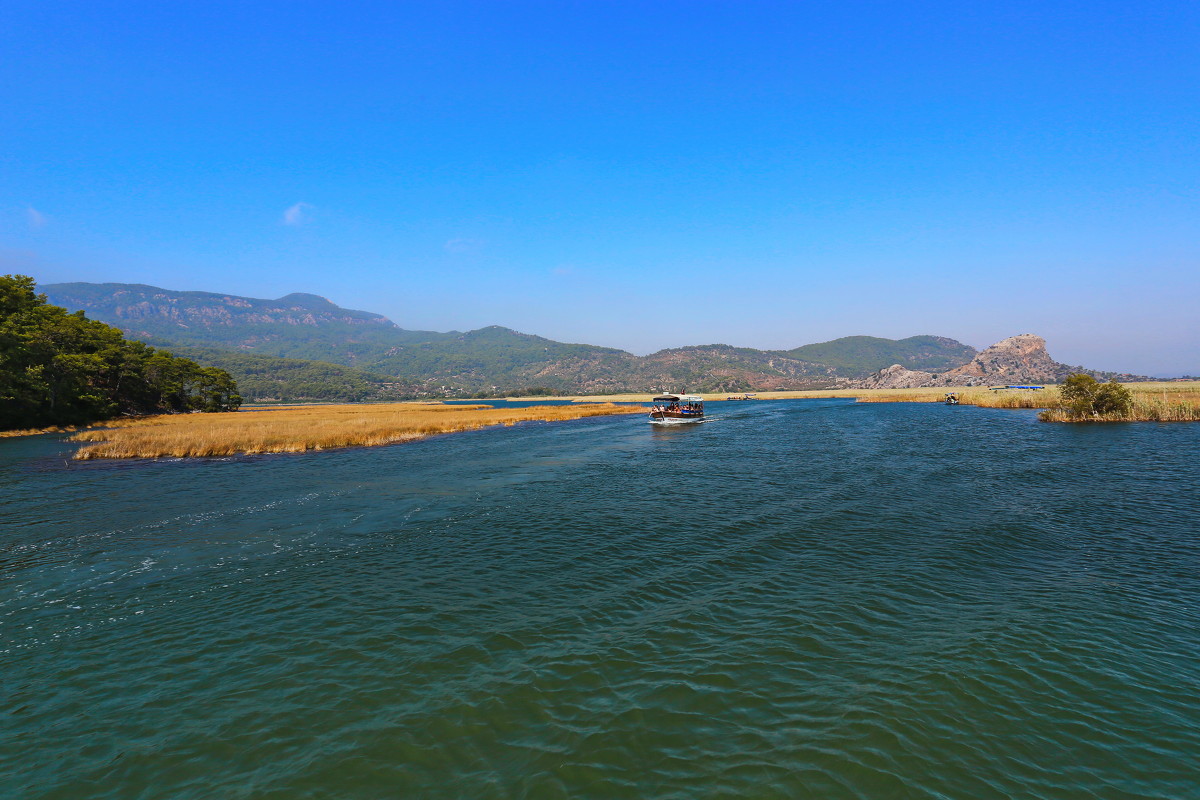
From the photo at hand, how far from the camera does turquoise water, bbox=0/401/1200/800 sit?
6926 mm

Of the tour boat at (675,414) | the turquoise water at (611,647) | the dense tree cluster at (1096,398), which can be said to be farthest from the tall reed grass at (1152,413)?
the tour boat at (675,414)

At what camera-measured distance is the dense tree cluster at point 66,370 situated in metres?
57.2

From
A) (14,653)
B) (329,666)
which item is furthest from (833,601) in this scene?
Result: (14,653)

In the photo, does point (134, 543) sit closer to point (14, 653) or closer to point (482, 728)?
point (14, 653)

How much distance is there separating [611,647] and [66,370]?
8936 cm

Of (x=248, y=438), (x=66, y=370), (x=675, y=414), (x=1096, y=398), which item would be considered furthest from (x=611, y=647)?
(x=66, y=370)

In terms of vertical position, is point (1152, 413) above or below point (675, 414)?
above

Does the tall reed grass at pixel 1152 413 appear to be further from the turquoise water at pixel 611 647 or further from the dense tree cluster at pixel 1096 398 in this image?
the turquoise water at pixel 611 647

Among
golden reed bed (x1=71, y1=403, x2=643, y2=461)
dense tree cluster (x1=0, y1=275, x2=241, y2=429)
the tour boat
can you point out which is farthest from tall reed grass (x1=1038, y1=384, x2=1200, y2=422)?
dense tree cluster (x1=0, y1=275, x2=241, y2=429)

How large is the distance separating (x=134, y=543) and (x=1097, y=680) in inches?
1118

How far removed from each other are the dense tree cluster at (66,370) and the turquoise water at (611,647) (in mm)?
54410

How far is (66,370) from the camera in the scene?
210ft

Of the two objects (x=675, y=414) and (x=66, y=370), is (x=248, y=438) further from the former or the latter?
(x=675, y=414)

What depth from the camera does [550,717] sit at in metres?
8.03
